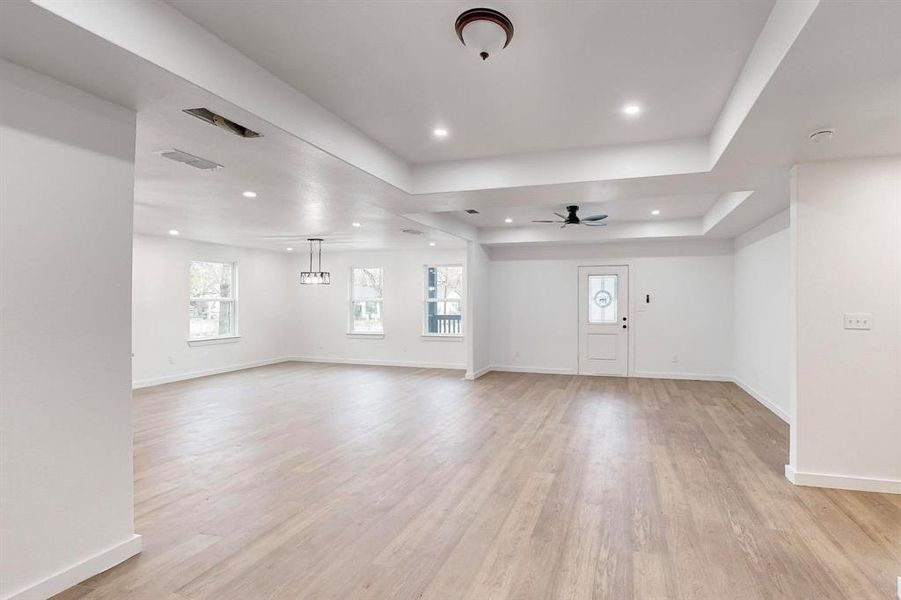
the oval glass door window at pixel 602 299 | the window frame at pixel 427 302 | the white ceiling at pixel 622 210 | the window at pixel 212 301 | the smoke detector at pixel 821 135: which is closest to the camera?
the smoke detector at pixel 821 135

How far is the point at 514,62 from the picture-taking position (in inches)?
106

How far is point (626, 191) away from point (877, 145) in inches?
71.6

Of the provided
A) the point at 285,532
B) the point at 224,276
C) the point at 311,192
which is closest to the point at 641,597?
the point at 285,532

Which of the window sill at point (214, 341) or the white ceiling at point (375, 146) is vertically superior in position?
the white ceiling at point (375, 146)

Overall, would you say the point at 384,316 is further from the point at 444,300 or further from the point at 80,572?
the point at 80,572

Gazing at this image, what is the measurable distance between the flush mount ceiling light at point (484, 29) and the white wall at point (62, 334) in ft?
6.10

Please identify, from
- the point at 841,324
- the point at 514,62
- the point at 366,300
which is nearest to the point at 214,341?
Result: the point at 366,300

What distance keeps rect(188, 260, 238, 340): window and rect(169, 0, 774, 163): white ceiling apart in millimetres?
6683

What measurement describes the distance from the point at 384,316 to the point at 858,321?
8272 millimetres

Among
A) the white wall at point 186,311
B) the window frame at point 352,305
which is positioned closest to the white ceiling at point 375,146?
the white wall at point 186,311

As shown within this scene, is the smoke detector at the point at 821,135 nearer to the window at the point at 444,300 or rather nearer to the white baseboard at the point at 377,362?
the window at the point at 444,300

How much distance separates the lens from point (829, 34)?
1.87m

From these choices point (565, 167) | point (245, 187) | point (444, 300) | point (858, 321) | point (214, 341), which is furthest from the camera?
point (444, 300)

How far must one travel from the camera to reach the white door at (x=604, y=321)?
Result: 28.6 feet
